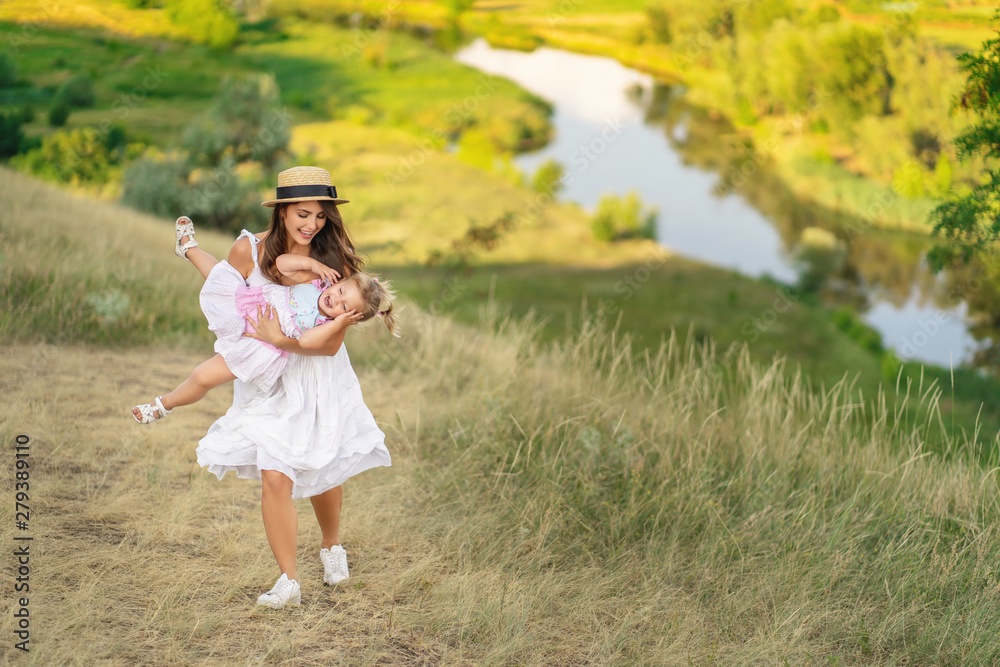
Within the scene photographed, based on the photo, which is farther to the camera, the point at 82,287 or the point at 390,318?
the point at 82,287

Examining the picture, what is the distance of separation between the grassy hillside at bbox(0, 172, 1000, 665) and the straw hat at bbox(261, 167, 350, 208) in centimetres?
181

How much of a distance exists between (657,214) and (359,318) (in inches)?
1559

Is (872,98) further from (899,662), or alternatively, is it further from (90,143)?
(899,662)

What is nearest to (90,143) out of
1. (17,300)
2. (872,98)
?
(17,300)

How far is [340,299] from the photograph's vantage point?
3068mm

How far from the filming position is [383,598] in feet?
12.1

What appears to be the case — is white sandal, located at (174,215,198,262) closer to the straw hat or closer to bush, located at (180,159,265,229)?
the straw hat

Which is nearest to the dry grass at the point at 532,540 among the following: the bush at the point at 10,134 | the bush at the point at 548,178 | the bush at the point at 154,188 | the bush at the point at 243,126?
the bush at the point at 154,188

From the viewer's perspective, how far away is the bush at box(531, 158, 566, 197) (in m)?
43.9

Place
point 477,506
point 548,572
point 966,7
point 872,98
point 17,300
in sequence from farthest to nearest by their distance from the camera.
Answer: point 872,98 → point 966,7 → point 17,300 → point 477,506 → point 548,572

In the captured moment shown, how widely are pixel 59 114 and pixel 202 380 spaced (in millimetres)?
31277

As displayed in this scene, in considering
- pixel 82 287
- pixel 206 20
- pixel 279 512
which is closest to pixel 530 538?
pixel 279 512

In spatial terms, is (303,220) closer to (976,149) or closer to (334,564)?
(334,564)

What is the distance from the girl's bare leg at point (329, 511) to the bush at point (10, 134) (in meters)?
28.1
